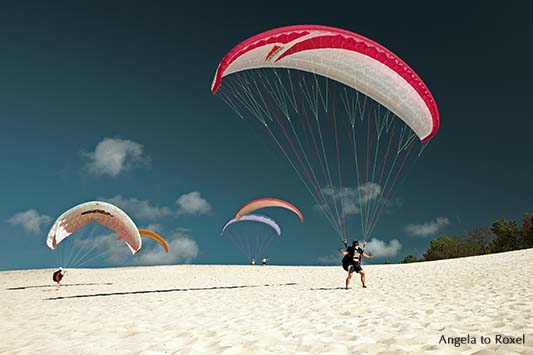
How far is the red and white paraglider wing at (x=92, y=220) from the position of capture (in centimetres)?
1683

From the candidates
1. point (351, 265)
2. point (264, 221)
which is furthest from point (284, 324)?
point (264, 221)

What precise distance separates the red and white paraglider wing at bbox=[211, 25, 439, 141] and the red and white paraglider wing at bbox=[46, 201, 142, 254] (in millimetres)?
11471

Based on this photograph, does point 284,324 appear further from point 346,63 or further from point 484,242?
point 484,242

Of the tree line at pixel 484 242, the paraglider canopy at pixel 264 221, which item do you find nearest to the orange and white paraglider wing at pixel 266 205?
the paraglider canopy at pixel 264 221

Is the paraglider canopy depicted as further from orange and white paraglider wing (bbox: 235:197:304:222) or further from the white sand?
the white sand

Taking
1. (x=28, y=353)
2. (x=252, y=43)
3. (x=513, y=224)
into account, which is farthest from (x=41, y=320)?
(x=513, y=224)

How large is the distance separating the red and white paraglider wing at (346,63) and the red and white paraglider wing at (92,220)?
37.6 ft

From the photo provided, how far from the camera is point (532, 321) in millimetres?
5793

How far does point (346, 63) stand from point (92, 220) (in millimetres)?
15506

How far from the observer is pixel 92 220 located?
61.2 ft

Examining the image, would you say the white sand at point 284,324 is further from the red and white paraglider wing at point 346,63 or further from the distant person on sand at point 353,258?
the red and white paraglider wing at point 346,63

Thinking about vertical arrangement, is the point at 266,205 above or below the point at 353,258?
above

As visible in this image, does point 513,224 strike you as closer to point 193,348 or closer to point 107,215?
point 107,215

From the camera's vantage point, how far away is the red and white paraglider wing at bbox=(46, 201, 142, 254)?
55.2 feet
